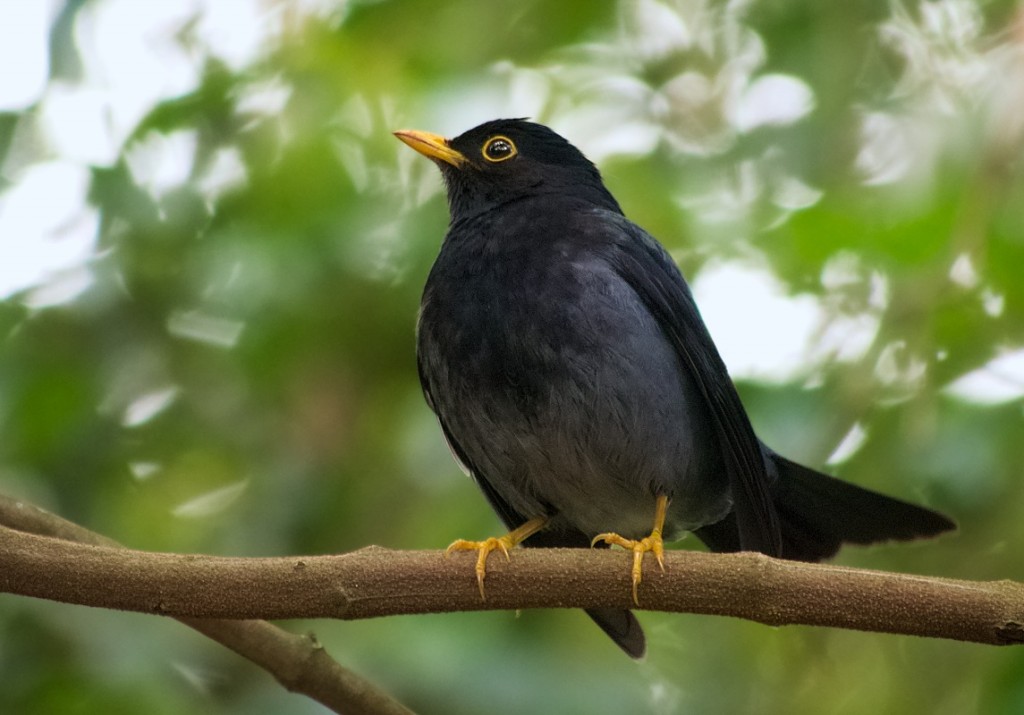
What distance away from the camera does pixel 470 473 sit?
4965mm

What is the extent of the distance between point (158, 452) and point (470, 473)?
1.68 m

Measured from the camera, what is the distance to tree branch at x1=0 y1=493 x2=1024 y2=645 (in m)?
3.21

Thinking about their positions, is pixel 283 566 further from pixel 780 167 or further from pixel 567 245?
pixel 780 167

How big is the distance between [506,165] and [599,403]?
56.0 inches

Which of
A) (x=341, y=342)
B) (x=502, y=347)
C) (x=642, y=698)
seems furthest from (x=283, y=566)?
(x=341, y=342)

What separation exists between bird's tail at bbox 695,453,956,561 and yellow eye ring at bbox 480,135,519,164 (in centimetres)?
168

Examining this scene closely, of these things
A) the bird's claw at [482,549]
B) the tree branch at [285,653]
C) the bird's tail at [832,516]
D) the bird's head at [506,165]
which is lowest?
the tree branch at [285,653]

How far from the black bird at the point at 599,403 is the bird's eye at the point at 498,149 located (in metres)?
0.40

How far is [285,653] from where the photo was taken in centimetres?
371

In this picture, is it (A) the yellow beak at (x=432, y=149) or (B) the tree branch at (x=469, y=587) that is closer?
(B) the tree branch at (x=469, y=587)

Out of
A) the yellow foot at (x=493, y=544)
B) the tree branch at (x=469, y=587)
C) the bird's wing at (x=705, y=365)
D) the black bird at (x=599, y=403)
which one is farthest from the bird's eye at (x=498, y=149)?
the tree branch at (x=469, y=587)

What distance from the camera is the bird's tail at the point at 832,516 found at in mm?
4375

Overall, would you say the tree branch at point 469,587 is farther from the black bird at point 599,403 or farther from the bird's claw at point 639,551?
the black bird at point 599,403

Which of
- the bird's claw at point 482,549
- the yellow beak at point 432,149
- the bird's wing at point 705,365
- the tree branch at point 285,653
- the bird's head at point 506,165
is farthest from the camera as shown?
the yellow beak at point 432,149
